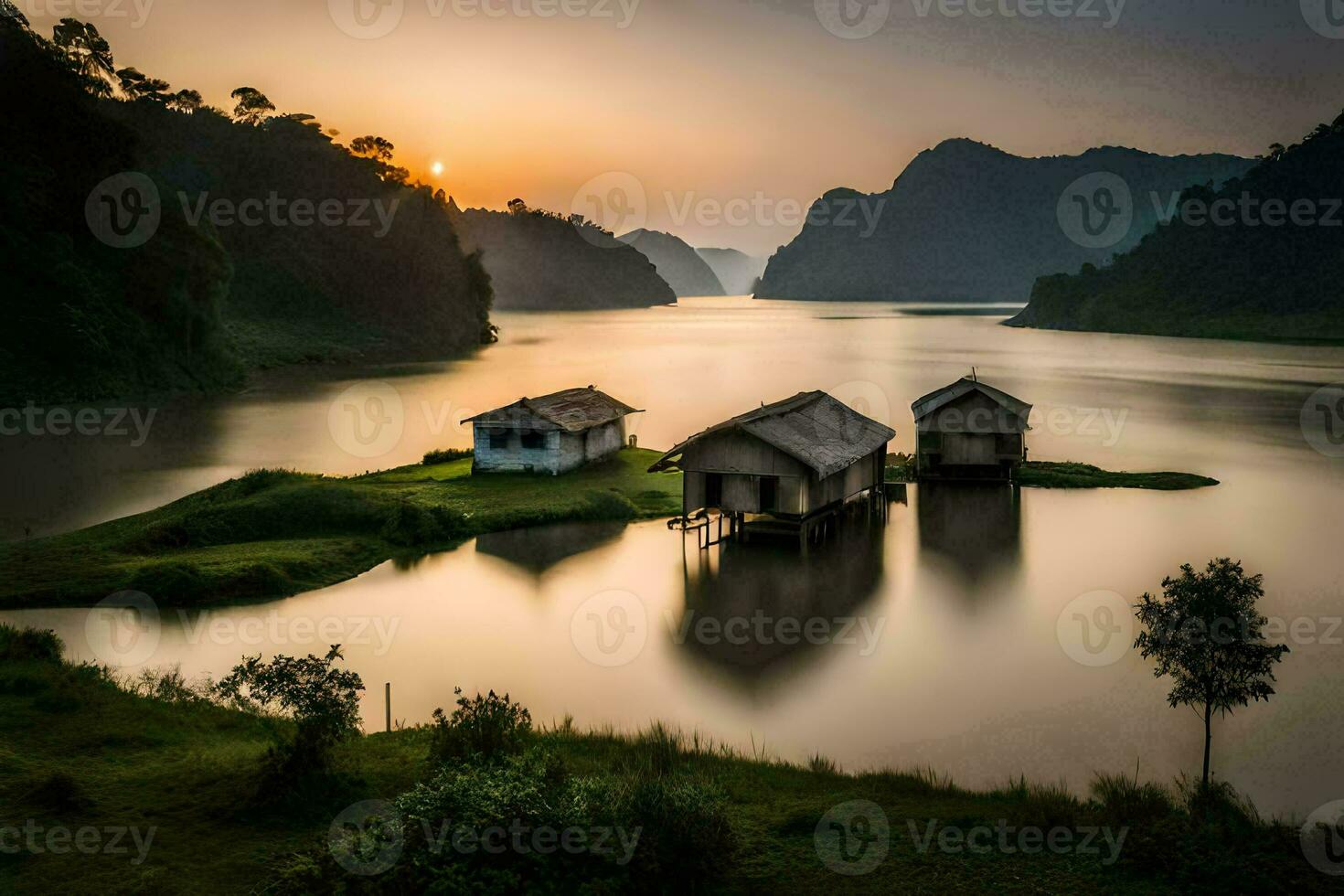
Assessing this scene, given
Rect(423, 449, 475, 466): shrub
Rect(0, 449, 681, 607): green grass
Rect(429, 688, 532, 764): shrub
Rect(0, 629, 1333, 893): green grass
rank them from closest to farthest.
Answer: Rect(0, 629, 1333, 893): green grass
Rect(429, 688, 532, 764): shrub
Rect(0, 449, 681, 607): green grass
Rect(423, 449, 475, 466): shrub

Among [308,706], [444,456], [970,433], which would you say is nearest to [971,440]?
[970,433]

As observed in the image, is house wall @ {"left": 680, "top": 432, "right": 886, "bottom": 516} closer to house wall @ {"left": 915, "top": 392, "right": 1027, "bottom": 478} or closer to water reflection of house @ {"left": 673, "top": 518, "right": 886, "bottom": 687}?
water reflection of house @ {"left": 673, "top": 518, "right": 886, "bottom": 687}

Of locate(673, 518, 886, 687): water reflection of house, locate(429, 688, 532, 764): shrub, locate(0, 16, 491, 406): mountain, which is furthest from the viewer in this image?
locate(0, 16, 491, 406): mountain

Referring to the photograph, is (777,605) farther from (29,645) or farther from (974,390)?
(974,390)

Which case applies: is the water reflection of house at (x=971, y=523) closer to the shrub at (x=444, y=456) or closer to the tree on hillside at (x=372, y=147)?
the shrub at (x=444, y=456)

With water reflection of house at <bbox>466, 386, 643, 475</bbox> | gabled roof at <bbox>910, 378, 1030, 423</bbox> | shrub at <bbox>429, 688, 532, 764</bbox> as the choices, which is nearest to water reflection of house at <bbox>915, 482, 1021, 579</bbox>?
gabled roof at <bbox>910, 378, 1030, 423</bbox>

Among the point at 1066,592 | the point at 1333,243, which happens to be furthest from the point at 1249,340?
the point at 1066,592
